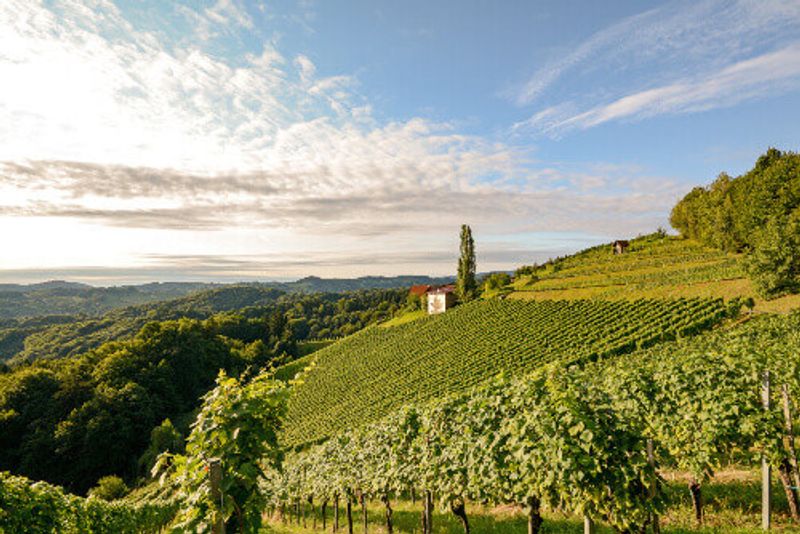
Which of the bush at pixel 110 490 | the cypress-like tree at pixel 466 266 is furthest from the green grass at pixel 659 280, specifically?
the bush at pixel 110 490

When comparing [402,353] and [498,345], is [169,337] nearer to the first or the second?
[402,353]

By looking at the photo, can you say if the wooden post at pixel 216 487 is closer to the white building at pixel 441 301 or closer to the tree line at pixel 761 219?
the tree line at pixel 761 219

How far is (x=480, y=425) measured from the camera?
827cm

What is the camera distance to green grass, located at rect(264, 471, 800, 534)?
24.1 feet

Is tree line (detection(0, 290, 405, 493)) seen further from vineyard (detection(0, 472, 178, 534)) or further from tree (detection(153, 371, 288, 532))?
tree (detection(153, 371, 288, 532))

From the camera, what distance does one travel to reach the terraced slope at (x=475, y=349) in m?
37.2

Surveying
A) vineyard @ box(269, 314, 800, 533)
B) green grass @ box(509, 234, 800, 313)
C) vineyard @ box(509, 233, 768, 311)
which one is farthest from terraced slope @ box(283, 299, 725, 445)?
vineyard @ box(269, 314, 800, 533)

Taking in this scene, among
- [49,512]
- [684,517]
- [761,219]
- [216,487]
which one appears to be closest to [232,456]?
[216,487]

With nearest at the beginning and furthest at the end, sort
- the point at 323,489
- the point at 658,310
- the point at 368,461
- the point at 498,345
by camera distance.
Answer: the point at 368,461
the point at 323,489
the point at 658,310
the point at 498,345

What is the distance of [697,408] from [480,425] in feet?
16.9

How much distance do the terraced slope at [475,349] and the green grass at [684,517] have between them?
56.5 ft

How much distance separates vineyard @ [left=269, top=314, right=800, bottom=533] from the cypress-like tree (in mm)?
66176

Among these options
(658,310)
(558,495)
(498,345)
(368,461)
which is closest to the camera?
(558,495)

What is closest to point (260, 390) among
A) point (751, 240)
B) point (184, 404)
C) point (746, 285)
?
point (746, 285)
